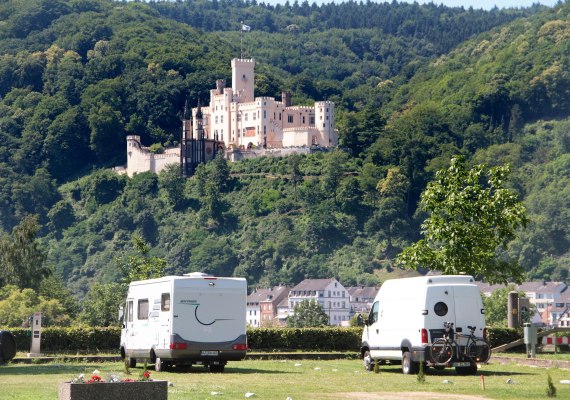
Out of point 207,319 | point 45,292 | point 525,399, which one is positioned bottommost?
point 525,399

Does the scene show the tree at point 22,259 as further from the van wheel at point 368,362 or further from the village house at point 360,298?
the van wheel at point 368,362

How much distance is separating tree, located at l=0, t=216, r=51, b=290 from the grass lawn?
73340 mm

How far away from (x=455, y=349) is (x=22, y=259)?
283ft

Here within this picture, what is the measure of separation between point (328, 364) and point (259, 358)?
6.08 metres

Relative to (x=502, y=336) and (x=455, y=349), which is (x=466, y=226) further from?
(x=455, y=349)

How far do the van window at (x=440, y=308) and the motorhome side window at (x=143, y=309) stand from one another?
9.80 metres

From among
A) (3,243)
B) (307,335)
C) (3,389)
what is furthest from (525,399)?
(3,243)

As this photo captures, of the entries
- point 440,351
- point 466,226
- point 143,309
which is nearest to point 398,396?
point 440,351

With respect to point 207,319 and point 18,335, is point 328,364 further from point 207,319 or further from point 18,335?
point 18,335

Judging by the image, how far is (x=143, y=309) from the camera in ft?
145

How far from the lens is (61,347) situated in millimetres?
54250

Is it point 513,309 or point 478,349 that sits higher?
point 513,309

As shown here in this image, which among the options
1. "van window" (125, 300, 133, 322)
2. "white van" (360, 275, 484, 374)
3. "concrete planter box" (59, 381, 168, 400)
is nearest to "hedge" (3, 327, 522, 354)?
"van window" (125, 300, 133, 322)

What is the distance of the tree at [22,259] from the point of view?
118m
